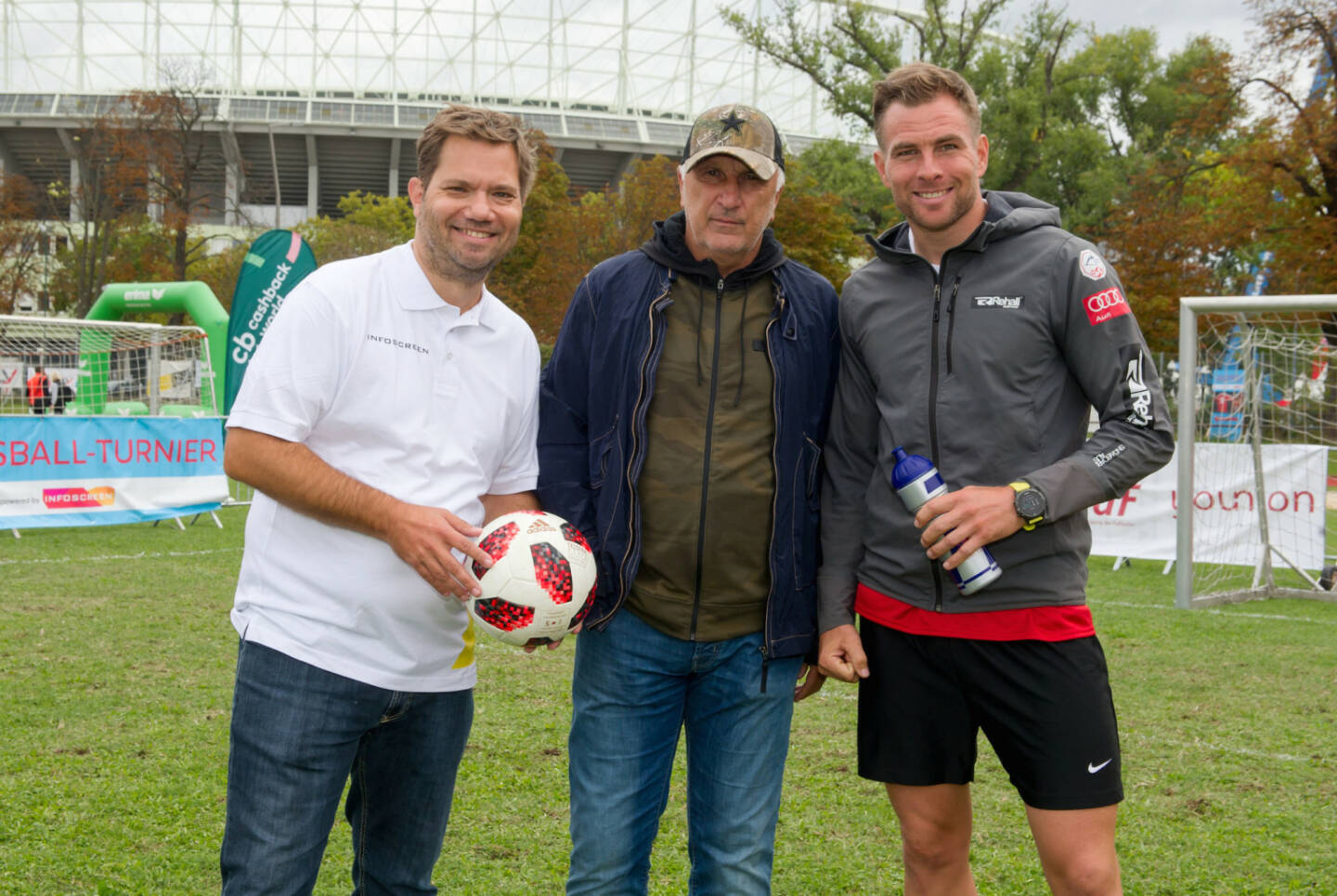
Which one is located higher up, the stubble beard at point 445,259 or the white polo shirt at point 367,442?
the stubble beard at point 445,259

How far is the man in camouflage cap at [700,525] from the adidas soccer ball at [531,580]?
0.13m

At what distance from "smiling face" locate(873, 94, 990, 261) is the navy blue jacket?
13.6 inches

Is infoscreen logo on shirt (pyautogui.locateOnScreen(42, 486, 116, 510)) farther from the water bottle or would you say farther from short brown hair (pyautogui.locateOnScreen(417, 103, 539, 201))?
the water bottle

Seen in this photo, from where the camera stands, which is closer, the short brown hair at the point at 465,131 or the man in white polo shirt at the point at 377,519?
the man in white polo shirt at the point at 377,519

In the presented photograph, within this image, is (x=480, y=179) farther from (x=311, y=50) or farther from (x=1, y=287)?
(x=311, y=50)

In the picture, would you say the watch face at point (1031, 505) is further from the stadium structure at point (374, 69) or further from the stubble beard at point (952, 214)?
the stadium structure at point (374, 69)

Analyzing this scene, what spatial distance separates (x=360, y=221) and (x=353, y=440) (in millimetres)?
41593

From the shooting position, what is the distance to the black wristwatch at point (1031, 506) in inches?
107

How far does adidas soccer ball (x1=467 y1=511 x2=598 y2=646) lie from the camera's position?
2723mm

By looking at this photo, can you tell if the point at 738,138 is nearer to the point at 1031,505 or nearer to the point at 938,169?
the point at 938,169

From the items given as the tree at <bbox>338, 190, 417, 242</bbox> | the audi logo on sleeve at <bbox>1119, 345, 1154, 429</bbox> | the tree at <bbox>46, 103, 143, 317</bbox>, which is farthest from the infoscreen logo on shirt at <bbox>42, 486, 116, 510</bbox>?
the tree at <bbox>338, 190, 417, 242</bbox>

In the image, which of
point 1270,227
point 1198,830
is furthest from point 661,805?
point 1270,227

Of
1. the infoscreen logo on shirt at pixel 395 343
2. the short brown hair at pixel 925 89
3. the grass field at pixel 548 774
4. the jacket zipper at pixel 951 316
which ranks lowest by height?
the grass field at pixel 548 774

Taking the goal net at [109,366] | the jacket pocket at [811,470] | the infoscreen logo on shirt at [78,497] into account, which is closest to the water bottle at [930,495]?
the jacket pocket at [811,470]
